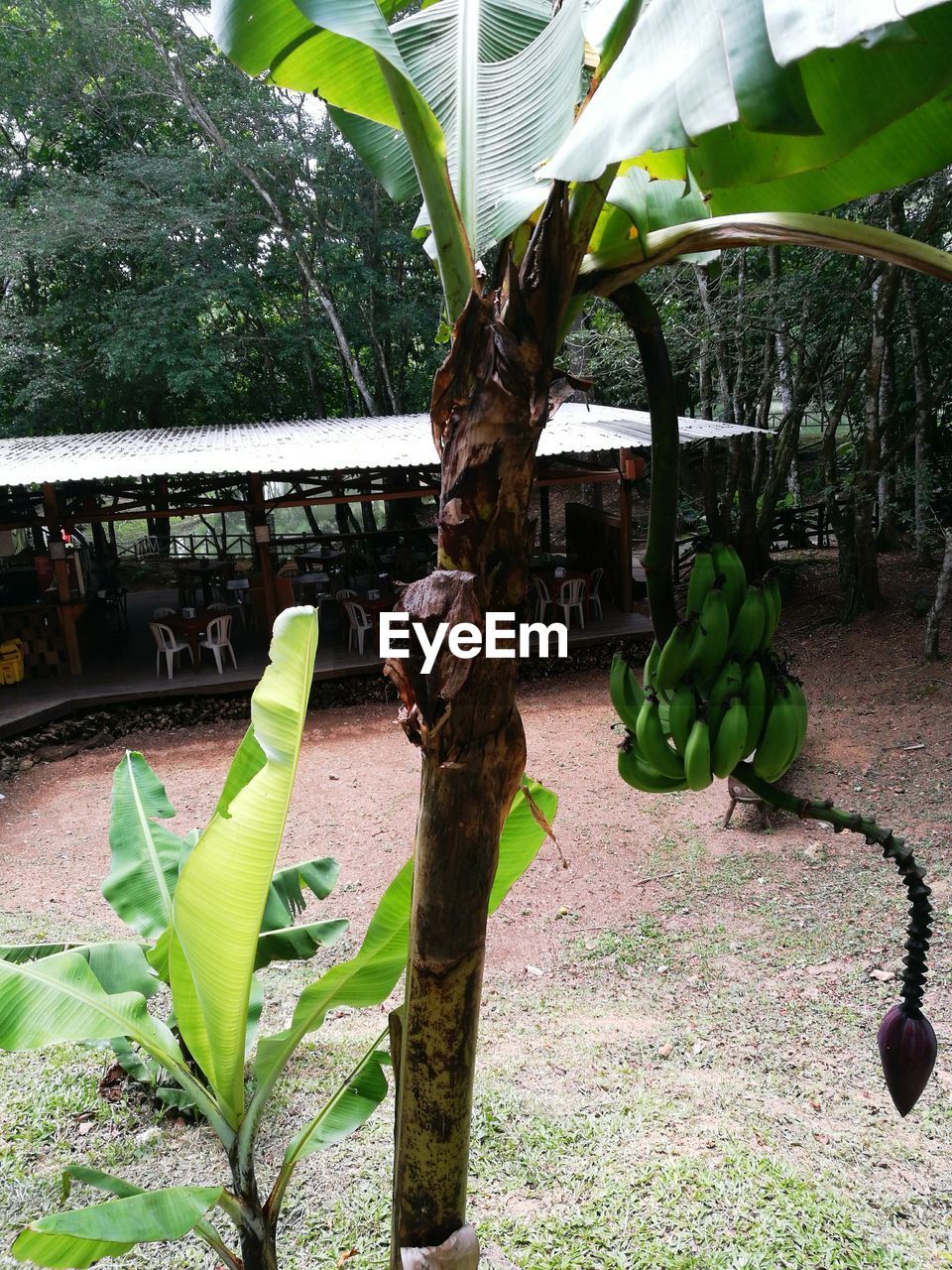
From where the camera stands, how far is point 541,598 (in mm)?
10016

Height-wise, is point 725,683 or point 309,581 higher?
point 725,683

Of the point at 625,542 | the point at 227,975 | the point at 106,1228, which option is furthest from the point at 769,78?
the point at 625,542

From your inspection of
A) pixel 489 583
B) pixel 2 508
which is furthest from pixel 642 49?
pixel 2 508

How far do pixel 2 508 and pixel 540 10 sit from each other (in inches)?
470

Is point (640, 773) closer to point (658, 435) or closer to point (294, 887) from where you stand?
point (658, 435)

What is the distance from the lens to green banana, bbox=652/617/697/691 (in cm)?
147

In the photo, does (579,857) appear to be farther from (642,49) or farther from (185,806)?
(642,49)

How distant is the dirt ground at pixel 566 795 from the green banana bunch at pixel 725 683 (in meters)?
3.29

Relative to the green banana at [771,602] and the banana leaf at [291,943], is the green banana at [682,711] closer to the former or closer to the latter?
the green banana at [771,602]

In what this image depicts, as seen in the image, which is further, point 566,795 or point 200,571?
point 200,571

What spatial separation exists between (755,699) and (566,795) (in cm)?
532

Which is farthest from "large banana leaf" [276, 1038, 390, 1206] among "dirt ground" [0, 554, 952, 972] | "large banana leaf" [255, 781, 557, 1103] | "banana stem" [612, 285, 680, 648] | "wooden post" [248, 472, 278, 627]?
"wooden post" [248, 472, 278, 627]

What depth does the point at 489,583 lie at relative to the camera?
110 centimetres

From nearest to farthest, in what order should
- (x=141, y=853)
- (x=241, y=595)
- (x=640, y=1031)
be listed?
(x=141, y=853), (x=640, y=1031), (x=241, y=595)
